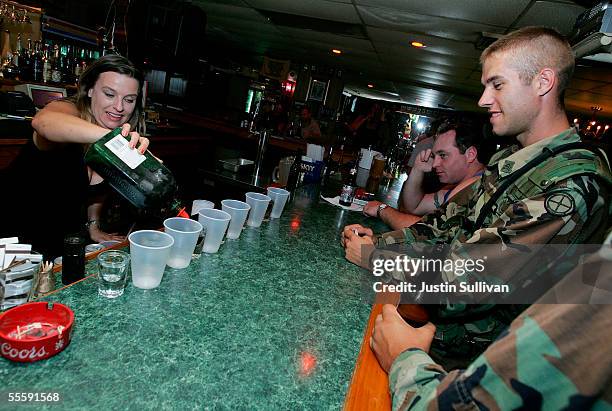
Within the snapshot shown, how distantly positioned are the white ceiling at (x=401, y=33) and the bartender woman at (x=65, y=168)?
2.90 m

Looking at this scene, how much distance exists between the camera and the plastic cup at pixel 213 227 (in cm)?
134

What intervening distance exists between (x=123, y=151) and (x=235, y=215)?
0.53 meters

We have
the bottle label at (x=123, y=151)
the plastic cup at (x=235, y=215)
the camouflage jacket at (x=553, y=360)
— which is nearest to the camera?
the camouflage jacket at (x=553, y=360)

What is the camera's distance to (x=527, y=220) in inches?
46.3

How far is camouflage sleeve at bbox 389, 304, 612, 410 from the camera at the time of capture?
43 cm

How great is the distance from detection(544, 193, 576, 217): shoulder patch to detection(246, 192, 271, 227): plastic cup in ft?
3.68

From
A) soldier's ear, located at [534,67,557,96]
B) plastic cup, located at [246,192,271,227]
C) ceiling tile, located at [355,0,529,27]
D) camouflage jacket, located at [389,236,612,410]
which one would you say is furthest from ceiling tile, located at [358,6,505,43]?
camouflage jacket, located at [389,236,612,410]

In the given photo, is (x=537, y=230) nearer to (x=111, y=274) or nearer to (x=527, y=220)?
(x=527, y=220)

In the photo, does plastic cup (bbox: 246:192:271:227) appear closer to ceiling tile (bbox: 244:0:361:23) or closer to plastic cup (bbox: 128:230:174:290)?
plastic cup (bbox: 128:230:174:290)

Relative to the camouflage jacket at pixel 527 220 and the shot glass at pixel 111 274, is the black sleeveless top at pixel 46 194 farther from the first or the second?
the camouflage jacket at pixel 527 220

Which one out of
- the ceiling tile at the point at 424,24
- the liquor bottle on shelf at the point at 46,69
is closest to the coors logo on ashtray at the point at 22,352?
the ceiling tile at the point at 424,24

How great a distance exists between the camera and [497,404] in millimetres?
486

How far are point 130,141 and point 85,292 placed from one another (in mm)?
470

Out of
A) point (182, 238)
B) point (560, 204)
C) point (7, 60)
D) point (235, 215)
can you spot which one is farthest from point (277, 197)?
point (7, 60)
